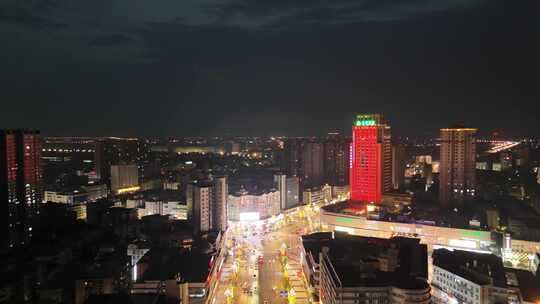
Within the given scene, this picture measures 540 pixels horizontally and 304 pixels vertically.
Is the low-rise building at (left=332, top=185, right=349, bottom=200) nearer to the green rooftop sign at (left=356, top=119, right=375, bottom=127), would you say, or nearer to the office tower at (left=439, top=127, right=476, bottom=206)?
the green rooftop sign at (left=356, top=119, right=375, bottom=127)

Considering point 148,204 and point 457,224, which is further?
point 148,204

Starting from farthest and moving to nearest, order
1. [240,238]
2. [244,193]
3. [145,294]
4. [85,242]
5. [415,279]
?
[244,193], [240,238], [85,242], [145,294], [415,279]

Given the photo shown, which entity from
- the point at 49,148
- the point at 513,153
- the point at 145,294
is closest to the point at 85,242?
the point at 145,294

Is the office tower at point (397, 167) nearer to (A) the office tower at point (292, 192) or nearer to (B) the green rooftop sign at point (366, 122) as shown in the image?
(B) the green rooftop sign at point (366, 122)

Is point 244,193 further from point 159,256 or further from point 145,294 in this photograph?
point 145,294

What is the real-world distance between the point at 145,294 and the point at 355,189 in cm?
1274

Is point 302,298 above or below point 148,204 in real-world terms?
below

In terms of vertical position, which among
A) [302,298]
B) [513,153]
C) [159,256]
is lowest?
[302,298]

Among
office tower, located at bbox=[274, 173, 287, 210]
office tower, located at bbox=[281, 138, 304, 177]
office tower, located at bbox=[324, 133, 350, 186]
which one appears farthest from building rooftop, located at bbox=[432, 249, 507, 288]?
office tower, located at bbox=[281, 138, 304, 177]

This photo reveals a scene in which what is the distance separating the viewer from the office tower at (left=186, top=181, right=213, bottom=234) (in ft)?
50.9

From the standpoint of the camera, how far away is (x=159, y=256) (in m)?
11.4

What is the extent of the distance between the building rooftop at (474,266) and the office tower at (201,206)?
26.7ft

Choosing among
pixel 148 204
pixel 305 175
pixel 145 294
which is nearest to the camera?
pixel 145 294

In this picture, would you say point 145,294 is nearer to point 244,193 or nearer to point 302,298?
point 302,298
